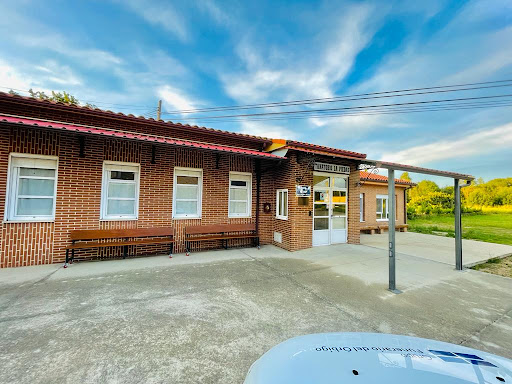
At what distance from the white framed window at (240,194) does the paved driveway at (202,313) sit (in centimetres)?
269

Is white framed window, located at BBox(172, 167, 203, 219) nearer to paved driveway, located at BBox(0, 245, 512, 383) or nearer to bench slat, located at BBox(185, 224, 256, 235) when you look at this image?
bench slat, located at BBox(185, 224, 256, 235)

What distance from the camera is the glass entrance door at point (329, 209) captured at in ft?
26.7

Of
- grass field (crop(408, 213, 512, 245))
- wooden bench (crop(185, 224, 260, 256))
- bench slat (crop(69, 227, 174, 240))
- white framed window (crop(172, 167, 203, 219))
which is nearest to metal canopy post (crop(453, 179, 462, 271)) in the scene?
wooden bench (crop(185, 224, 260, 256))

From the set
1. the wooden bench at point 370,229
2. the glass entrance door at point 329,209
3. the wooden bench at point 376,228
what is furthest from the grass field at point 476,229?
the glass entrance door at point 329,209

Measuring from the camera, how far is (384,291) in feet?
14.1

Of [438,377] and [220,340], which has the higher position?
[438,377]

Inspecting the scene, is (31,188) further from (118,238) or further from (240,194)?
(240,194)

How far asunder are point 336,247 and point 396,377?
23.8 ft

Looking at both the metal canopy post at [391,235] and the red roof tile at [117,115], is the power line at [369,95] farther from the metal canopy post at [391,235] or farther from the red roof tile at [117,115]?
the metal canopy post at [391,235]

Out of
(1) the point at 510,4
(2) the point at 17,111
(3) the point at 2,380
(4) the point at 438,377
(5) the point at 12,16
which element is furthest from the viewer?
(5) the point at 12,16

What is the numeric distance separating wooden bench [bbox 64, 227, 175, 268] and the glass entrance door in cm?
533

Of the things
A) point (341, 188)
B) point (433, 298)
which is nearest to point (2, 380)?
point (433, 298)

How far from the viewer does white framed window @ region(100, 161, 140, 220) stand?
20.6 ft

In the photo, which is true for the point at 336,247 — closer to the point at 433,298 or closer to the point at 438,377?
the point at 433,298
